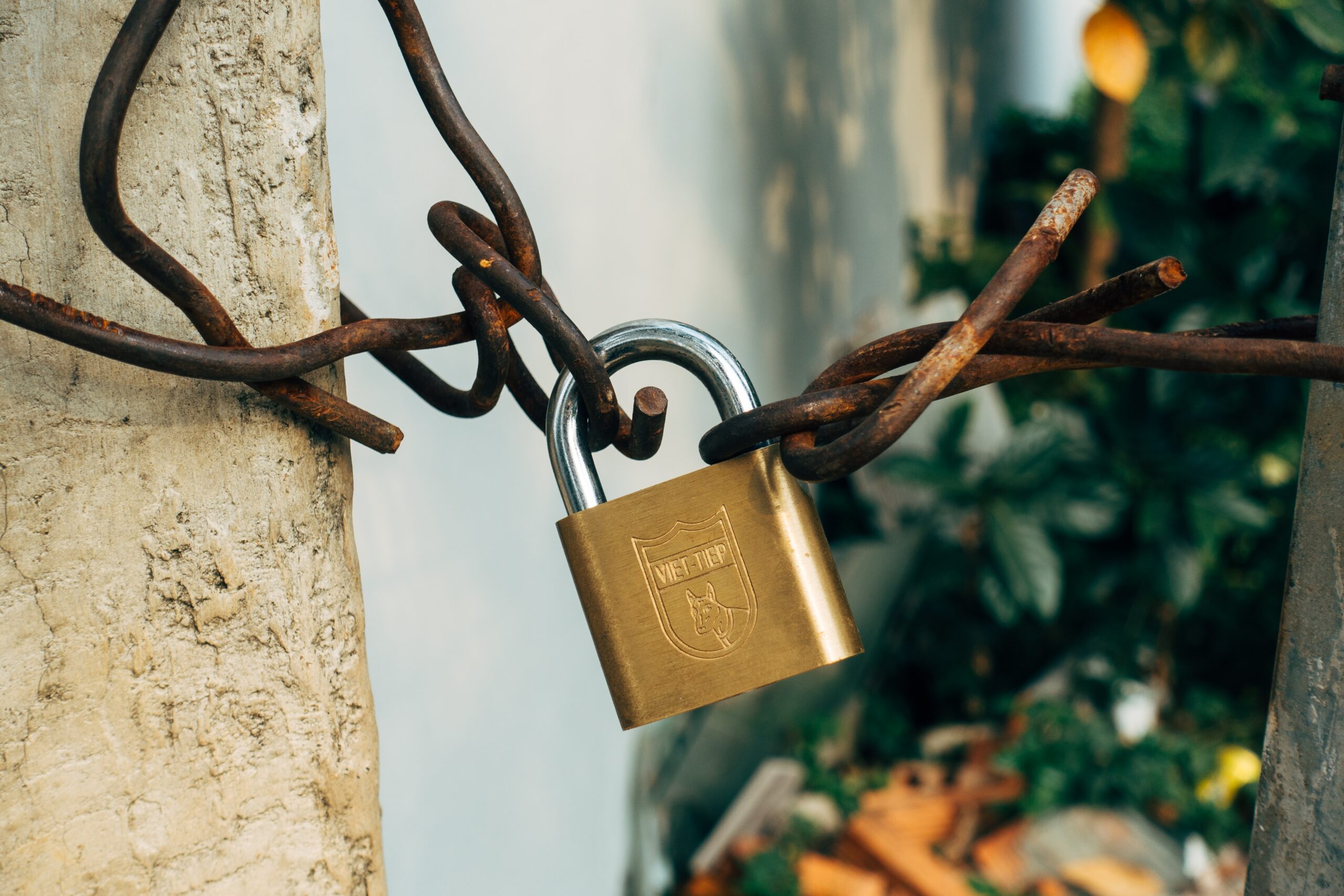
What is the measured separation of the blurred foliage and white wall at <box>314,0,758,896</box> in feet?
2.77

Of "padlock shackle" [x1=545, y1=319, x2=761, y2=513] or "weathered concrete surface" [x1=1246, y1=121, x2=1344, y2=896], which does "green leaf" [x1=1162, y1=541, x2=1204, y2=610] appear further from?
"padlock shackle" [x1=545, y1=319, x2=761, y2=513]

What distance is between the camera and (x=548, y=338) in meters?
0.45

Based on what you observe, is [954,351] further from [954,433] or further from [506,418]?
[954,433]

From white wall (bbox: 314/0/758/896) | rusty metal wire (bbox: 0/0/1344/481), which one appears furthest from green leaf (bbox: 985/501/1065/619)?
rusty metal wire (bbox: 0/0/1344/481)

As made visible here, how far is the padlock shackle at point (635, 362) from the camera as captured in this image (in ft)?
1.64

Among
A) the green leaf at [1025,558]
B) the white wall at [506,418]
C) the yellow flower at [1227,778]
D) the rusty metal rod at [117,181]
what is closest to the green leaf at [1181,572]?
the green leaf at [1025,558]

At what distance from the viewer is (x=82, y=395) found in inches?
16.9

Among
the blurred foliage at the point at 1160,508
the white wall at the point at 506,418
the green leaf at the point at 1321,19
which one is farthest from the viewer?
the blurred foliage at the point at 1160,508

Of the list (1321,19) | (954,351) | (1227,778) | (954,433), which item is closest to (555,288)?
(954,351)

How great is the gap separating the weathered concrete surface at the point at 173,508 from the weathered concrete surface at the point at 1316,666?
19.4 inches

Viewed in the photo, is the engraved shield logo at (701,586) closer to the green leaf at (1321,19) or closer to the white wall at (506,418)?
the white wall at (506,418)

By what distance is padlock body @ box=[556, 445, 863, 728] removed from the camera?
49 cm

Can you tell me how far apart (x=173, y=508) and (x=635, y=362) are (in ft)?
0.79

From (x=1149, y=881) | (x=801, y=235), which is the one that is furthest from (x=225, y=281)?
(x=801, y=235)
